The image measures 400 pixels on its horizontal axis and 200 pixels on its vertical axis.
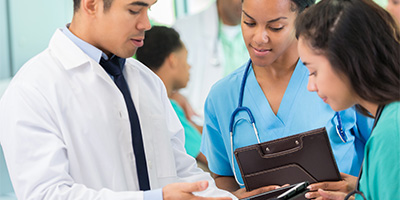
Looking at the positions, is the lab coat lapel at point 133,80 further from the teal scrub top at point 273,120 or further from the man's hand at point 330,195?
the man's hand at point 330,195

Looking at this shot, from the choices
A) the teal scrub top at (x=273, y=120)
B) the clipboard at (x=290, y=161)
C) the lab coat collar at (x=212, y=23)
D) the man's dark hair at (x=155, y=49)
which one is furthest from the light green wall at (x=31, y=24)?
the clipboard at (x=290, y=161)

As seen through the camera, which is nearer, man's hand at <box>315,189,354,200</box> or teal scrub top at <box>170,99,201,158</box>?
man's hand at <box>315,189,354,200</box>

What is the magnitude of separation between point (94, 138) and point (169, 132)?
11.4 inches

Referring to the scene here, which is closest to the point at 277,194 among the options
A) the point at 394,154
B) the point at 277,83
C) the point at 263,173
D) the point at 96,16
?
the point at 263,173

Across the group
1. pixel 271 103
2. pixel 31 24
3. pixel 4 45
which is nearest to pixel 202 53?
pixel 31 24

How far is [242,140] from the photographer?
1663 millimetres

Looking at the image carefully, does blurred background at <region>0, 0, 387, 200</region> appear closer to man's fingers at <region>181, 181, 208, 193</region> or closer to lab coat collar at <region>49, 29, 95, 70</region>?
lab coat collar at <region>49, 29, 95, 70</region>

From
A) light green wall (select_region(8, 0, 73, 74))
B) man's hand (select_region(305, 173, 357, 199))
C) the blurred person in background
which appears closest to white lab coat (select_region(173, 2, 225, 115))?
the blurred person in background

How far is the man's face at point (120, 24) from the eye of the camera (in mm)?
1419

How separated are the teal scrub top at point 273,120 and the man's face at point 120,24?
0.42 meters

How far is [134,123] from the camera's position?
144 centimetres

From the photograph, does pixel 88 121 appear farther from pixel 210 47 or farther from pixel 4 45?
pixel 210 47

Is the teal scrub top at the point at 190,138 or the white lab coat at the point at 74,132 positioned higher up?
the white lab coat at the point at 74,132

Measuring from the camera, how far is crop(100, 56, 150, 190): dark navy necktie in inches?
56.1
